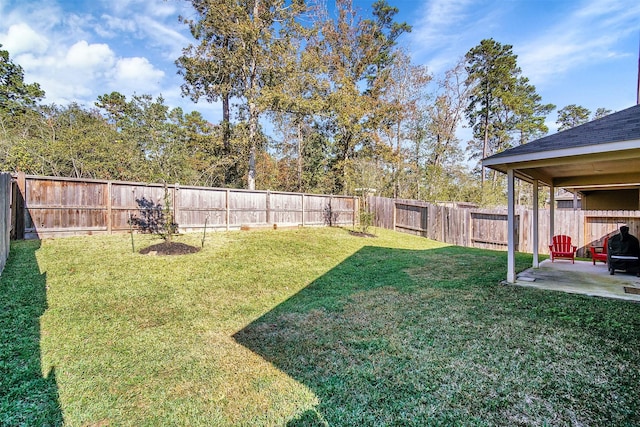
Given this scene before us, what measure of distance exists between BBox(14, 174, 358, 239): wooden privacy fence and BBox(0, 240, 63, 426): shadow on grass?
3124 mm

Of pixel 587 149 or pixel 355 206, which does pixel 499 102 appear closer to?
pixel 355 206

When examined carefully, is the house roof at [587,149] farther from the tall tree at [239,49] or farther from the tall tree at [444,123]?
the tall tree at [444,123]

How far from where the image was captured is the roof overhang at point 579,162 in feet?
13.1

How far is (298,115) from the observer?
1594 cm

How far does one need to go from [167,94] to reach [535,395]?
718 inches

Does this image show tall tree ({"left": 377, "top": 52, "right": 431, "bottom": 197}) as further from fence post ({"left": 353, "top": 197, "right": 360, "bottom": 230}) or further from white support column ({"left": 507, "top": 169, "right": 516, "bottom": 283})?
white support column ({"left": 507, "top": 169, "right": 516, "bottom": 283})

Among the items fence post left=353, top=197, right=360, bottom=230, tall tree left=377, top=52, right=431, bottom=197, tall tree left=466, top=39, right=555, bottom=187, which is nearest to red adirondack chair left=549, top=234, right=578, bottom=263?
fence post left=353, top=197, right=360, bottom=230

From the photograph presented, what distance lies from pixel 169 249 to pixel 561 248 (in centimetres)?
957

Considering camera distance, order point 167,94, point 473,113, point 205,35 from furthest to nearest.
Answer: point 473,113 < point 167,94 < point 205,35

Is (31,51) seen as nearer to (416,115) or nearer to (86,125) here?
(86,125)

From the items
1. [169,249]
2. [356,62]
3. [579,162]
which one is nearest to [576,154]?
[579,162]

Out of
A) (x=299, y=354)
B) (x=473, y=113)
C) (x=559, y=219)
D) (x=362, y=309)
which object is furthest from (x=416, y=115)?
(x=299, y=354)

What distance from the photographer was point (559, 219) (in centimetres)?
905

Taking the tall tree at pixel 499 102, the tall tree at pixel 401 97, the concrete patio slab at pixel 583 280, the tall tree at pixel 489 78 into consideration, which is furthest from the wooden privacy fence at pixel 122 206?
the tall tree at pixel 499 102
